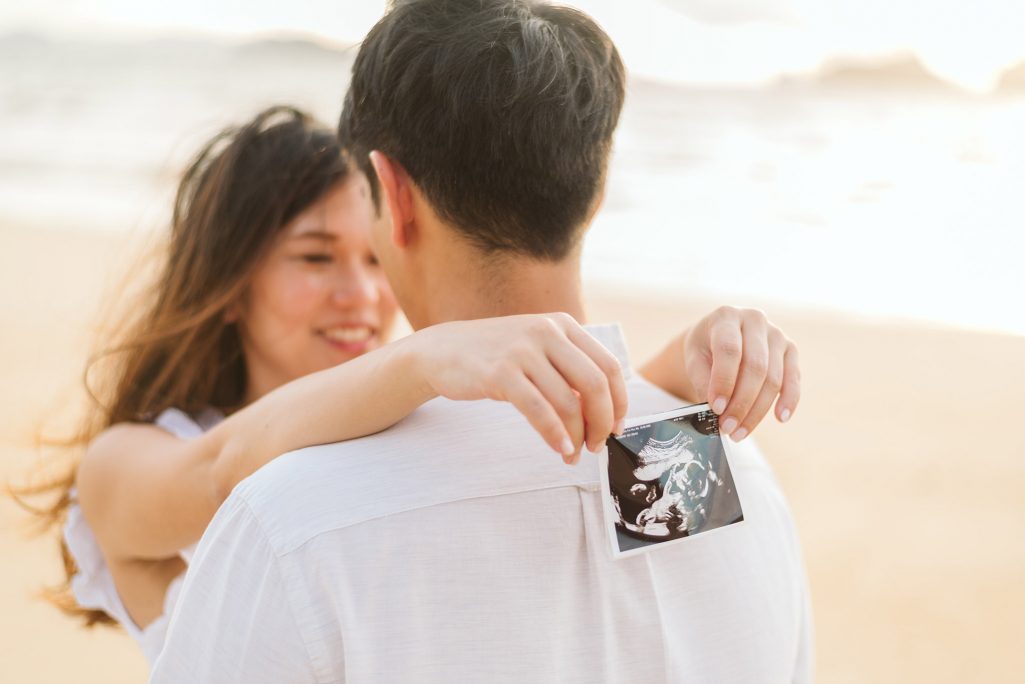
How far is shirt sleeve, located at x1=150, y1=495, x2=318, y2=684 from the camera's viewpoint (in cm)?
124

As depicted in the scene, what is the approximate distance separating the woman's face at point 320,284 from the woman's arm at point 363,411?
509 mm

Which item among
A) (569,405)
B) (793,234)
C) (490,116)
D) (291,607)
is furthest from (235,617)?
(793,234)

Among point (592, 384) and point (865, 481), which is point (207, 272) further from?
point (865, 481)

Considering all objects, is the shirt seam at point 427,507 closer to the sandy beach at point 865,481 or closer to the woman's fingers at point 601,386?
the woman's fingers at point 601,386

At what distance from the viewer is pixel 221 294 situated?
8.66ft

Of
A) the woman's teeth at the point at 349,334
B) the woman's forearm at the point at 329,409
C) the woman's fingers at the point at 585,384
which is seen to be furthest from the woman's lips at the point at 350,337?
the woman's fingers at the point at 585,384

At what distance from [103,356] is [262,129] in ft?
2.42

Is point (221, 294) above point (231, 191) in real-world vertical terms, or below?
below

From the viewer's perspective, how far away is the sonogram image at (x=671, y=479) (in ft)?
4.26

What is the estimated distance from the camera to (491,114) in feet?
4.81

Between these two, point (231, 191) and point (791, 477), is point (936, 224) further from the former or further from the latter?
point (231, 191)

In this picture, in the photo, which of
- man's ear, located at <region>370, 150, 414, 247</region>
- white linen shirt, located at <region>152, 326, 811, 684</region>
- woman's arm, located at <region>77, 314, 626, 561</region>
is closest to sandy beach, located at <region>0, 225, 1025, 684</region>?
woman's arm, located at <region>77, 314, 626, 561</region>

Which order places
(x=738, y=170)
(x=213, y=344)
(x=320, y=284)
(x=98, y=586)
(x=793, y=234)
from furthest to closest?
(x=738, y=170)
(x=793, y=234)
(x=213, y=344)
(x=320, y=284)
(x=98, y=586)

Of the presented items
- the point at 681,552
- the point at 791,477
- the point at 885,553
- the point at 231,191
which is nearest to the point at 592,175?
the point at 681,552
